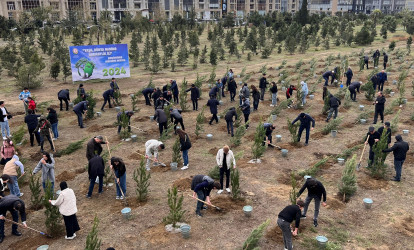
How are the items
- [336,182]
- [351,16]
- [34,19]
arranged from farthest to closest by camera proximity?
[351,16]
[34,19]
[336,182]

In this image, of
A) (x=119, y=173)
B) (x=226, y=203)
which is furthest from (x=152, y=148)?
(x=226, y=203)

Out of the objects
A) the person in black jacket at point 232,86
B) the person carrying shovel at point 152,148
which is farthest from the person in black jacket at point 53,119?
the person in black jacket at point 232,86

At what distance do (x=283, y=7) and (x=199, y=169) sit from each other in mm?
118332

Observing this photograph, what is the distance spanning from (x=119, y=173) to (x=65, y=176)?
8.74ft

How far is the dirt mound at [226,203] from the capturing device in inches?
335

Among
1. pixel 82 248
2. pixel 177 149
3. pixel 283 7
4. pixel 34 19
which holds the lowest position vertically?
pixel 82 248

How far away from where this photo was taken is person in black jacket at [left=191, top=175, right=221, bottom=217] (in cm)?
777

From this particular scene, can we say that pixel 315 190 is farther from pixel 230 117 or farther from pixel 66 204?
pixel 230 117

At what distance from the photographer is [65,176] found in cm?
1047

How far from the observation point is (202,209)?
8.52 metres

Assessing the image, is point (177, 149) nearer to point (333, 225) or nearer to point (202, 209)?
point (202, 209)

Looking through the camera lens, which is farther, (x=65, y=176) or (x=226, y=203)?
(x=65, y=176)

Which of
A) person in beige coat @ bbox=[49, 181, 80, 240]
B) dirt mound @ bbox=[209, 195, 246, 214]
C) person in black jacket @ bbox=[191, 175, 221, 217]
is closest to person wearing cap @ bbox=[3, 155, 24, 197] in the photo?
person in beige coat @ bbox=[49, 181, 80, 240]

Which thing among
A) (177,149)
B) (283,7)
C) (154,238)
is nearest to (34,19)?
(177,149)
